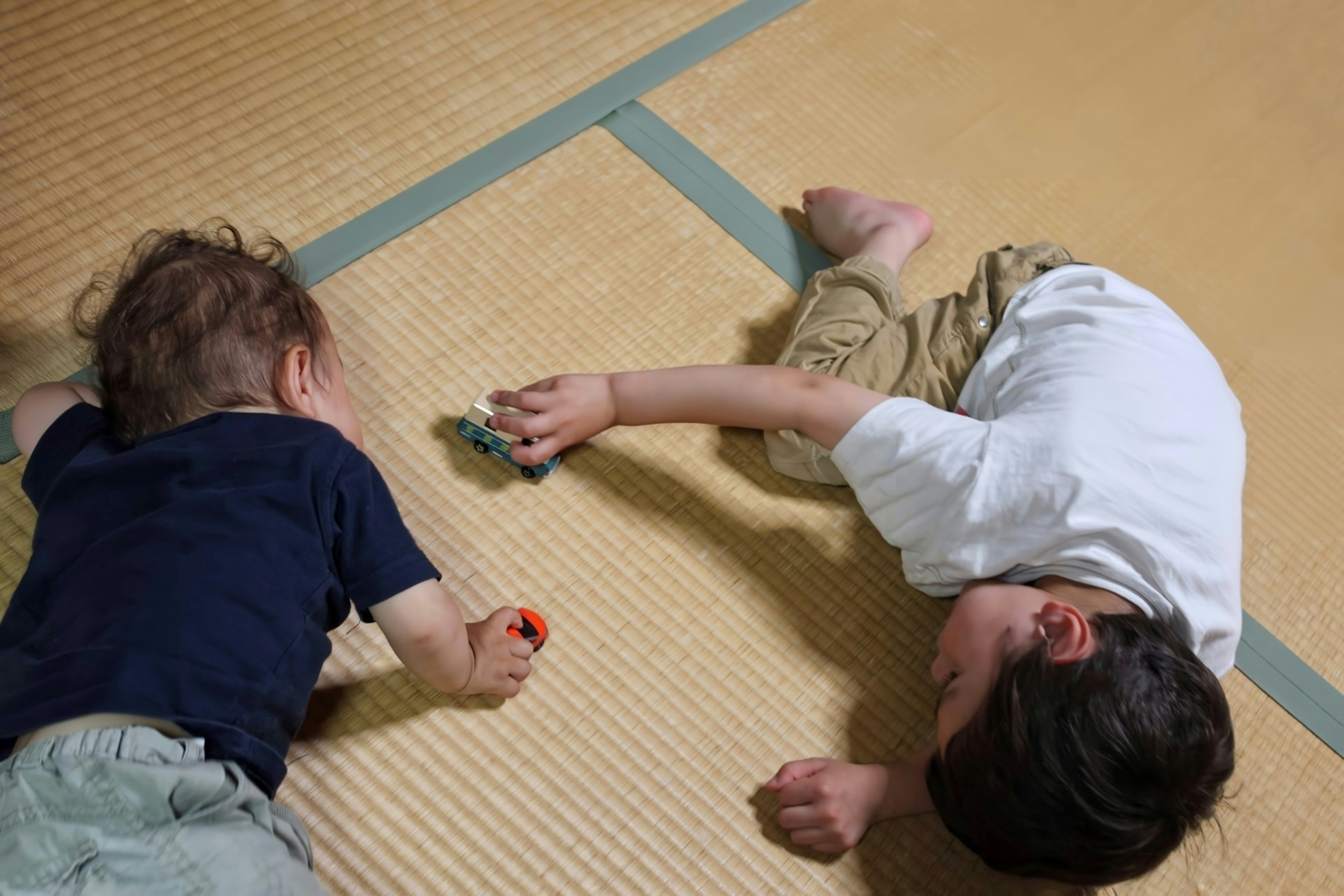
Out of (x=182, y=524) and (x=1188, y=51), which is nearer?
(x=182, y=524)

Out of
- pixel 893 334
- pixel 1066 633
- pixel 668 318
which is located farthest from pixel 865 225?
pixel 1066 633

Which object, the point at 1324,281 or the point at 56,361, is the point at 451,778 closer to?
the point at 56,361

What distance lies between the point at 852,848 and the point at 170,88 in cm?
118

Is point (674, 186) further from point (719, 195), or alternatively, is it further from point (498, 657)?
point (498, 657)

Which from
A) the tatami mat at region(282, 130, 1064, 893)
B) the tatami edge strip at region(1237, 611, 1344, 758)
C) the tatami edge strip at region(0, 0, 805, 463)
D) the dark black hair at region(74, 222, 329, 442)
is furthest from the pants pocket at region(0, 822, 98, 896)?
the tatami edge strip at region(1237, 611, 1344, 758)

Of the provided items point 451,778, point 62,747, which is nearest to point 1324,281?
point 451,778

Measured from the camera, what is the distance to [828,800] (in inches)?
33.9

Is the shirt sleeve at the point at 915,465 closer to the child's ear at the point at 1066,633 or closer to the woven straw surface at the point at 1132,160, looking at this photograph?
the child's ear at the point at 1066,633

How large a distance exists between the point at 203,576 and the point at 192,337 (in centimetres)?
22

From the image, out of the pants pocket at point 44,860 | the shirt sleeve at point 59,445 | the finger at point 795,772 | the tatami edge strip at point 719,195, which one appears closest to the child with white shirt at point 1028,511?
the finger at point 795,772

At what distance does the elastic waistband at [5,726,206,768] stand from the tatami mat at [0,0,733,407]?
49cm

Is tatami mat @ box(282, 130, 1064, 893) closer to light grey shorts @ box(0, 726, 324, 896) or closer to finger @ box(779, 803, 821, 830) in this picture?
finger @ box(779, 803, 821, 830)

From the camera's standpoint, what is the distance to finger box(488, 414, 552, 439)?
95cm

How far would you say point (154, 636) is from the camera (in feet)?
2.24
